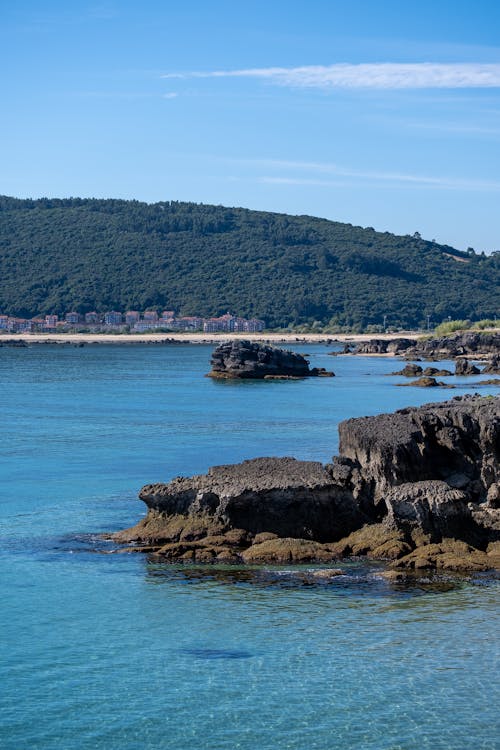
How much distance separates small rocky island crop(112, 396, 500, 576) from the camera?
22156 mm

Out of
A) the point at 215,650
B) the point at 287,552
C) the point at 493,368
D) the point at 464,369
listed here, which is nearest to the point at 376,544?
the point at 287,552

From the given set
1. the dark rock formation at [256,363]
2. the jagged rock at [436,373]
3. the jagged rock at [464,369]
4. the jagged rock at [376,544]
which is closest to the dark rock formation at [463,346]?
the jagged rock at [464,369]

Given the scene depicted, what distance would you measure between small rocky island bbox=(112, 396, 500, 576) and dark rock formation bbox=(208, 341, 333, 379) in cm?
6493

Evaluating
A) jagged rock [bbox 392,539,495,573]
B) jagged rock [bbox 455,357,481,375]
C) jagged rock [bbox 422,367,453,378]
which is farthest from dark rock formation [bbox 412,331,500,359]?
jagged rock [bbox 392,539,495,573]

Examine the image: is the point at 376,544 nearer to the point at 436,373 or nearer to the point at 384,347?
the point at 436,373

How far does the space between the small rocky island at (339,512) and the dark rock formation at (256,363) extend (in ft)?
213

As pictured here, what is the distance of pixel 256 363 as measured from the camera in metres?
90.9

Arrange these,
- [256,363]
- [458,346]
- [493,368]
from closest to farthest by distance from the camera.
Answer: [256,363]
[493,368]
[458,346]

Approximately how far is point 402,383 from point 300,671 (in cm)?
6517

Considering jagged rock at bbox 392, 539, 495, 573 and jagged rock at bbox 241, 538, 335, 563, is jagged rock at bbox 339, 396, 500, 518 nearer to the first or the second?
jagged rock at bbox 241, 538, 335, 563

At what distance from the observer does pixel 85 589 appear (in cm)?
2041

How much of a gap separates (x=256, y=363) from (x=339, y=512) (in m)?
67.6

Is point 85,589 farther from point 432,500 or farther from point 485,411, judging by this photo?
point 485,411

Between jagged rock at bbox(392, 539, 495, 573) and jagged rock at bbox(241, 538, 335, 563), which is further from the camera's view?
jagged rock at bbox(241, 538, 335, 563)
